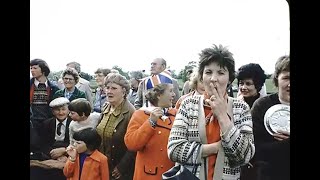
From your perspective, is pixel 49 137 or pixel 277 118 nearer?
pixel 277 118

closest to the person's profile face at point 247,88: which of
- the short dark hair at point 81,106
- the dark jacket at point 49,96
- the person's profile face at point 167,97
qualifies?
the person's profile face at point 167,97

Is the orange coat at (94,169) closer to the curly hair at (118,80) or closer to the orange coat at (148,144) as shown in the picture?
the orange coat at (148,144)

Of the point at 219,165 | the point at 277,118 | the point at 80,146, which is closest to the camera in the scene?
the point at 219,165

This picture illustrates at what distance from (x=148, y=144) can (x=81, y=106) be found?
0.54 m

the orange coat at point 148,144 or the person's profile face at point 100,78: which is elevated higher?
the person's profile face at point 100,78

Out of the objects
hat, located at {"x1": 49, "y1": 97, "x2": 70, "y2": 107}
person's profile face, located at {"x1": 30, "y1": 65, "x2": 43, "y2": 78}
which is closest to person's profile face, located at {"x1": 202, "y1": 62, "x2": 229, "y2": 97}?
hat, located at {"x1": 49, "y1": 97, "x2": 70, "y2": 107}

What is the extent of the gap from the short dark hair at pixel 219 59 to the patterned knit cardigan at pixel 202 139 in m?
0.17

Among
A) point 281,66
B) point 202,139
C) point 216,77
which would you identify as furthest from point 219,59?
point 202,139

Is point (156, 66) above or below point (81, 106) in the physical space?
above

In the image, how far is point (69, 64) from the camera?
3.59 meters

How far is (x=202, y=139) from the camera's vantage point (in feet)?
10.7

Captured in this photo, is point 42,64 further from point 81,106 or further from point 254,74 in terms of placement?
point 254,74

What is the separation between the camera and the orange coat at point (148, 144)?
133 inches

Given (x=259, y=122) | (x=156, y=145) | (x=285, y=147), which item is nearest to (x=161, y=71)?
(x=156, y=145)
